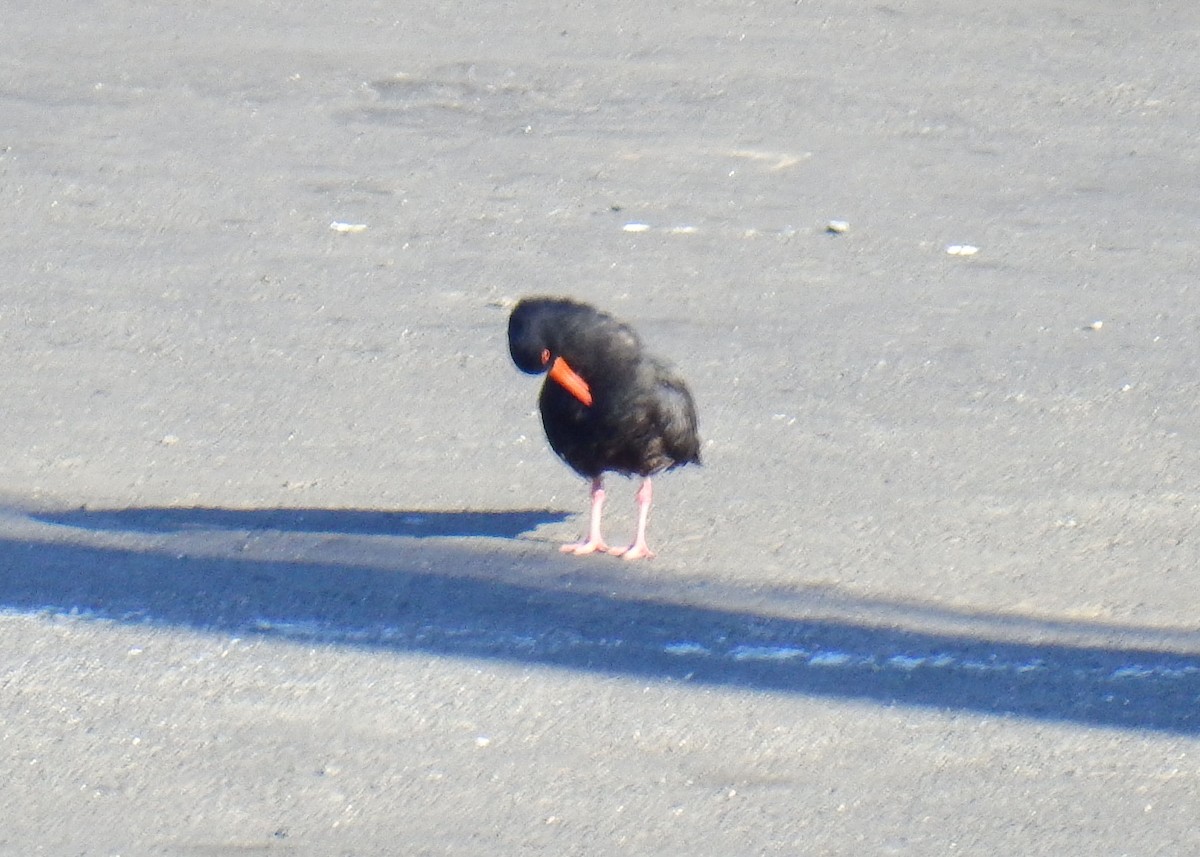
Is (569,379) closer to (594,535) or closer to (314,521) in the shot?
(594,535)

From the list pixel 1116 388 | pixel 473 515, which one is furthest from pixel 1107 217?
pixel 473 515

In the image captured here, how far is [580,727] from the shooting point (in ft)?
14.7

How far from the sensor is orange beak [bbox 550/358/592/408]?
555cm

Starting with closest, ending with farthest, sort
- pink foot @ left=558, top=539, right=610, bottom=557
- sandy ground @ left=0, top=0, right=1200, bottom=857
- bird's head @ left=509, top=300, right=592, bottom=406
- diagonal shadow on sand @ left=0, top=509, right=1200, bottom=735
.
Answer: sandy ground @ left=0, top=0, right=1200, bottom=857 < diagonal shadow on sand @ left=0, top=509, right=1200, bottom=735 < bird's head @ left=509, top=300, right=592, bottom=406 < pink foot @ left=558, top=539, right=610, bottom=557

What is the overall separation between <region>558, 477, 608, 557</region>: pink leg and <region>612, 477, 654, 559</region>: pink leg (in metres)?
0.06

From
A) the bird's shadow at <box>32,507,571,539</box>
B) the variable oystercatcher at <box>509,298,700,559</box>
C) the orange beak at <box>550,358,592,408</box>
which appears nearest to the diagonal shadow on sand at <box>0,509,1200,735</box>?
the bird's shadow at <box>32,507,571,539</box>

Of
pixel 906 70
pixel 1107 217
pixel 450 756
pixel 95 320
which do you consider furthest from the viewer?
pixel 906 70

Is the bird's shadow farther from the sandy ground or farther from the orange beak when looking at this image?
the orange beak

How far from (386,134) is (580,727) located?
6.63m

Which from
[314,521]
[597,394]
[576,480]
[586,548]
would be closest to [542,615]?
[586,548]

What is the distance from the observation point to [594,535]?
5680mm

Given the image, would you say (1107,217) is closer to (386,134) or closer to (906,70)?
(906,70)

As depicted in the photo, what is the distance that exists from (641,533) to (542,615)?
576 millimetres

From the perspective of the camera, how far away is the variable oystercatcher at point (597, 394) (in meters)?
5.54
